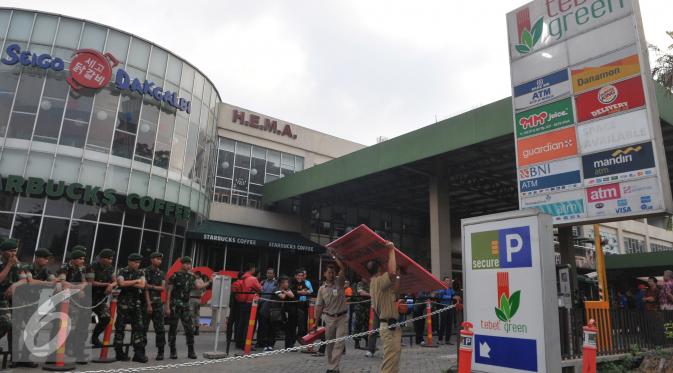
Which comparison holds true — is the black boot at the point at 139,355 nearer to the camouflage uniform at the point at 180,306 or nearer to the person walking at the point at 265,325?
the camouflage uniform at the point at 180,306

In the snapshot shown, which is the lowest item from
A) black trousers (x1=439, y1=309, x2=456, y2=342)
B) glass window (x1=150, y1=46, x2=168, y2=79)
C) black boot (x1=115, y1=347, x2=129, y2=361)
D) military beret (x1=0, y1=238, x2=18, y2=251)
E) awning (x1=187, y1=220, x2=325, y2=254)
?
black boot (x1=115, y1=347, x2=129, y2=361)

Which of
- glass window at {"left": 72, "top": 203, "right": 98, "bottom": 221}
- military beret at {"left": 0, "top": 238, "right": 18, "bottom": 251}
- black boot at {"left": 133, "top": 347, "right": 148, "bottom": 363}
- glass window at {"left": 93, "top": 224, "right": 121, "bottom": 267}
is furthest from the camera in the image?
glass window at {"left": 93, "top": 224, "right": 121, "bottom": 267}

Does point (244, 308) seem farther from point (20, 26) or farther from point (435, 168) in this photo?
point (20, 26)

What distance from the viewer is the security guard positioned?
8094mm

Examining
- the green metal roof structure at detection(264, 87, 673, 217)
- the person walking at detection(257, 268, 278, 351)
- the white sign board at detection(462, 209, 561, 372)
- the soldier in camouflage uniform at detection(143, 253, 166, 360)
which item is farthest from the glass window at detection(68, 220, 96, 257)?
the white sign board at detection(462, 209, 561, 372)

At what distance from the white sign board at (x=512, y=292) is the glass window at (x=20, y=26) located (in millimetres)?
20882

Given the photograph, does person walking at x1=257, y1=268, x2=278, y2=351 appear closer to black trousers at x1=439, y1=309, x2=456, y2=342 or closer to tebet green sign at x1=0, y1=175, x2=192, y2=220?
black trousers at x1=439, y1=309, x2=456, y2=342

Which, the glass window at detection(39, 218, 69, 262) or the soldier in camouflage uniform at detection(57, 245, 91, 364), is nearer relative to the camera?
the soldier in camouflage uniform at detection(57, 245, 91, 364)

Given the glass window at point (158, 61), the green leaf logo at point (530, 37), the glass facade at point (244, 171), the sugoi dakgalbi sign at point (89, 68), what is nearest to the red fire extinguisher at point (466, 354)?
the green leaf logo at point (530, 37)

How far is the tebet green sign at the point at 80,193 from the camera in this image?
17.3m

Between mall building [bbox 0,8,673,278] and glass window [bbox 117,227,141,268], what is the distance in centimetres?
5

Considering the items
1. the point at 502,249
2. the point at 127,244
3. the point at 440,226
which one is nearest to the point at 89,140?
the point at 127,244

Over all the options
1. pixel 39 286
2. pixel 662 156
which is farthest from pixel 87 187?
pixel 662 156

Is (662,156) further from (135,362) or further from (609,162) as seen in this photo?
(135,362)
